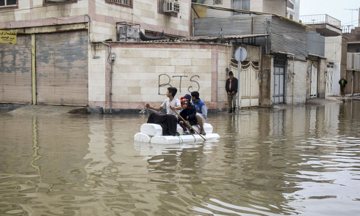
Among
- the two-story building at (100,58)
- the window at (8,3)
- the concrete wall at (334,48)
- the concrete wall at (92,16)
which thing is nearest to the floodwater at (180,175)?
the two-story building at (100,58)

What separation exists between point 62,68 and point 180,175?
50.4 feet

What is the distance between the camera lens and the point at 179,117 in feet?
37.3

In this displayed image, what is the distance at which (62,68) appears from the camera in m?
21.1


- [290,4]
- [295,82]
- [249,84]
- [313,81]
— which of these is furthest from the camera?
[290,4]

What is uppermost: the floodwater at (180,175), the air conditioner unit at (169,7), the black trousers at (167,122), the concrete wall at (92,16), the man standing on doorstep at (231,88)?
the air conditioner unit at (169,7)

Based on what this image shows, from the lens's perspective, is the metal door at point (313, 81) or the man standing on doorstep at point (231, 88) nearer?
the man standing on doorstep at point (231, 88)

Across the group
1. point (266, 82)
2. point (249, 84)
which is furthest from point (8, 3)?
point (266, 82)

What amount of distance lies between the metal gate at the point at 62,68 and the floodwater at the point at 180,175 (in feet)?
27.4

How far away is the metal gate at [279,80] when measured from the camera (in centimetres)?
2669

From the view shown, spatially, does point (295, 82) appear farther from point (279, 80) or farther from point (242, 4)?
point (242, 4)

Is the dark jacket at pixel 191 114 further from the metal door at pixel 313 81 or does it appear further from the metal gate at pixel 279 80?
the metal door at pixel 313 81

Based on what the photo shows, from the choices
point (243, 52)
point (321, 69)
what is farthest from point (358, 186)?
point (321, 69)

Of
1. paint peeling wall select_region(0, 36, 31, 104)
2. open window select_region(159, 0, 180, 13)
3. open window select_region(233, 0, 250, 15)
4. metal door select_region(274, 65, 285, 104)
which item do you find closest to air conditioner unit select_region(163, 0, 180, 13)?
open window select_region(159, 0, 180, 13)

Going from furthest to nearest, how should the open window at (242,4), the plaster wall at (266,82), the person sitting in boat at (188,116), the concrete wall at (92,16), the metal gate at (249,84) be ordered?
the open window at (242,4) < the plaster wall at (266,82) < the metal gate at (249,84) < the concrete wall at (92,16) < the person sitting in boat at (188,116)
